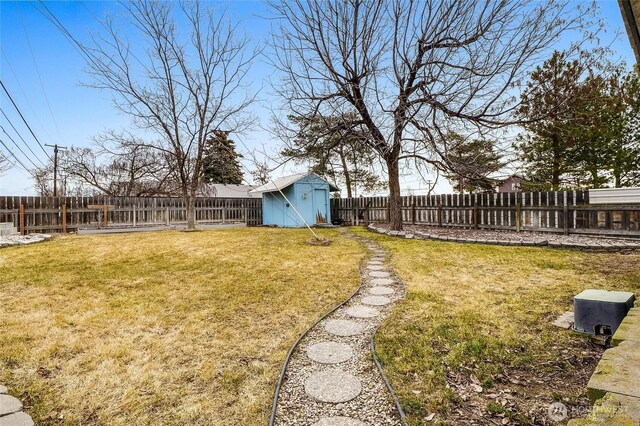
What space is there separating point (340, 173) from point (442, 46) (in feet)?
42.3

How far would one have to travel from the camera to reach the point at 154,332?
9.48ft

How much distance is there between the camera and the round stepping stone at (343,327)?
292 centimetres

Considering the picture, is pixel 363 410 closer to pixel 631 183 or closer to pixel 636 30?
pixel 636 30

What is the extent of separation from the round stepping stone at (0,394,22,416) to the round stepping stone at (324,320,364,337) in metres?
2.18

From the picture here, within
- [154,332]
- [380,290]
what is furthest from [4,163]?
[380,290]

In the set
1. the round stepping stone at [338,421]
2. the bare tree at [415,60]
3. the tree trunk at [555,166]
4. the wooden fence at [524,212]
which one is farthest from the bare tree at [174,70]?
the tree trunk at [555,166]

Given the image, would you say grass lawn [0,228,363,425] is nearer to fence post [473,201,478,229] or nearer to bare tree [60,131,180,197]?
fence post [473,201,478,229]

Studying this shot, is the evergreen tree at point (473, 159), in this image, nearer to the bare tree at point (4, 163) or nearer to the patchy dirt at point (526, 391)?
the patchy dirt at point (526, 391)

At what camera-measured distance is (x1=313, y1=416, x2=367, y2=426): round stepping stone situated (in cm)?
171

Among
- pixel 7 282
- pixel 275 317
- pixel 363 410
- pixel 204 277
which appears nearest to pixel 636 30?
pixel 363 410

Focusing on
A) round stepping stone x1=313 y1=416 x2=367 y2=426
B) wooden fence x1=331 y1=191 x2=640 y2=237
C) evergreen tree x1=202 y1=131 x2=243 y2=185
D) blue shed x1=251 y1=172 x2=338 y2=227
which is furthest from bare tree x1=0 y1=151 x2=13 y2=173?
round stepping stone x1=313 y1=416 x2=367 y2=426

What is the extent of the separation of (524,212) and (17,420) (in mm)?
10523

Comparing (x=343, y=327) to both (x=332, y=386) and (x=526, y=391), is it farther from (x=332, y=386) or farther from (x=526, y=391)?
(x=526, y=391)

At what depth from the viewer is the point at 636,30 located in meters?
1.21
